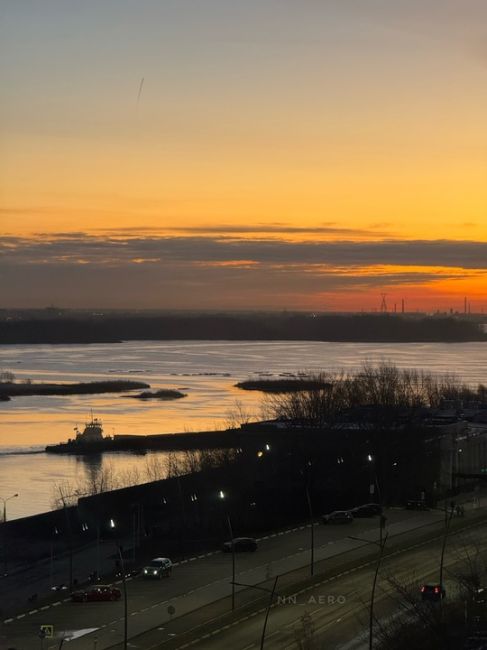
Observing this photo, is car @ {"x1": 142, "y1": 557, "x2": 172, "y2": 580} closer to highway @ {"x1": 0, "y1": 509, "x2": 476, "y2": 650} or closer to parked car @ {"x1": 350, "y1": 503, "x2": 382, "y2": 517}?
highway @ {"x1": 0, "y1": 509, "x2": 476, "y2": 650}

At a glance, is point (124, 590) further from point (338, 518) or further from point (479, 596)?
point (338, 518)

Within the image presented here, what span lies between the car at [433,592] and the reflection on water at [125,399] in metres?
10.5

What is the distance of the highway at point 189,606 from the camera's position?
35.7 feet

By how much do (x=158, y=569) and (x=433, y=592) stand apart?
11.7 feet

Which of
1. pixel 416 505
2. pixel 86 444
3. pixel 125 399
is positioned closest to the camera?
pixel 416 505

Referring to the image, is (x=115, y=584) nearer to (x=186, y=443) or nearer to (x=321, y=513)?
(x=321, y=513)

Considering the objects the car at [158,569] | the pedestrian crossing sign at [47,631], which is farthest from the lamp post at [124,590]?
the pedestrian crossing sign at [47,631]

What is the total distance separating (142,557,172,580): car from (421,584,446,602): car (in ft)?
11.0

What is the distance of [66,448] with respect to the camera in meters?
32.2

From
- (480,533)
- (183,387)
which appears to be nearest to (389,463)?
(480,533)

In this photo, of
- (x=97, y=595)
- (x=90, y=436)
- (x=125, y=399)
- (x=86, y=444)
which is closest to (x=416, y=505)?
(x=97, y=595)

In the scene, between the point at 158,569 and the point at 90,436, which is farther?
the point at 90,436

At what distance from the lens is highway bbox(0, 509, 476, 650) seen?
429 inches

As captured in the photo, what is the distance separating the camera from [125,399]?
50656mm
